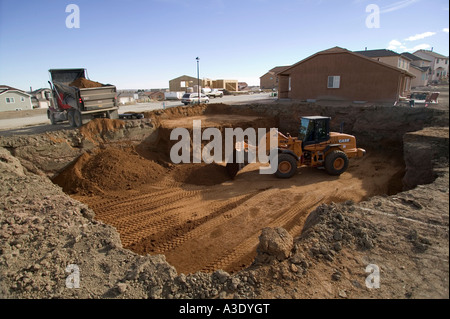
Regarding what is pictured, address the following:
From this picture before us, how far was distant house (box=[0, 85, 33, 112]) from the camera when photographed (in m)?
31.1

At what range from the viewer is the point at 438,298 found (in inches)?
117

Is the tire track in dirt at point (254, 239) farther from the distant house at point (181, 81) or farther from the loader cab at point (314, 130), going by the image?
the distant house at point (181, 81)

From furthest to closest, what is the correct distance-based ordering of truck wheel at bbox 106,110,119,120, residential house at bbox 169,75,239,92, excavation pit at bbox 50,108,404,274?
residential house at bbox 169,75,239,92, truck wheel at bbox 106,110,119,120, excavation pit at bbox 50,108,404,274

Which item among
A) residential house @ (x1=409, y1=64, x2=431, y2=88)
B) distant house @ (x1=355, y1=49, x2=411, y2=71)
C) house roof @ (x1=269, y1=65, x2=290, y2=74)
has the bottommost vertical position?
residential house @ (x1=409, y1=64, x2=431, y2=88)

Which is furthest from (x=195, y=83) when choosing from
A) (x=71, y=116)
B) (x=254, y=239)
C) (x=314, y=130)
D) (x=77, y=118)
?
(x=254, y=239)

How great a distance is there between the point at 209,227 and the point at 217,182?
395 cm

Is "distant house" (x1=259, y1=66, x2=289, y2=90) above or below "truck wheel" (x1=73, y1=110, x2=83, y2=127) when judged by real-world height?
above

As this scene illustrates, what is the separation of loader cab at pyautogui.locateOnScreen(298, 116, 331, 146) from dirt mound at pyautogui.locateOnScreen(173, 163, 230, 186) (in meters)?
3.86

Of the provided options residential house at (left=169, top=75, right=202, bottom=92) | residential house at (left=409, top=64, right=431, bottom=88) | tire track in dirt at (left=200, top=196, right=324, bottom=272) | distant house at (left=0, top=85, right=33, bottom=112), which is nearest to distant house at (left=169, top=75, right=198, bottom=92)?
residential house at (left=169, top=75, right=202, bottom=92)

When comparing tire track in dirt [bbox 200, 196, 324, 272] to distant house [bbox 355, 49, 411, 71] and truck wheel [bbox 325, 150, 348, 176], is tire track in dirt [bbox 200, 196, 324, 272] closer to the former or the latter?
truck wheel [bbox 325, 150, 348, 176]

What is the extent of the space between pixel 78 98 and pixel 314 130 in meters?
10.2

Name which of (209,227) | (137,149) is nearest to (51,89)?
(137,149)

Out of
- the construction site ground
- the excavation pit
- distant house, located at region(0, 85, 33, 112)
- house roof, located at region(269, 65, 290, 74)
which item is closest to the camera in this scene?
the construction site ground
